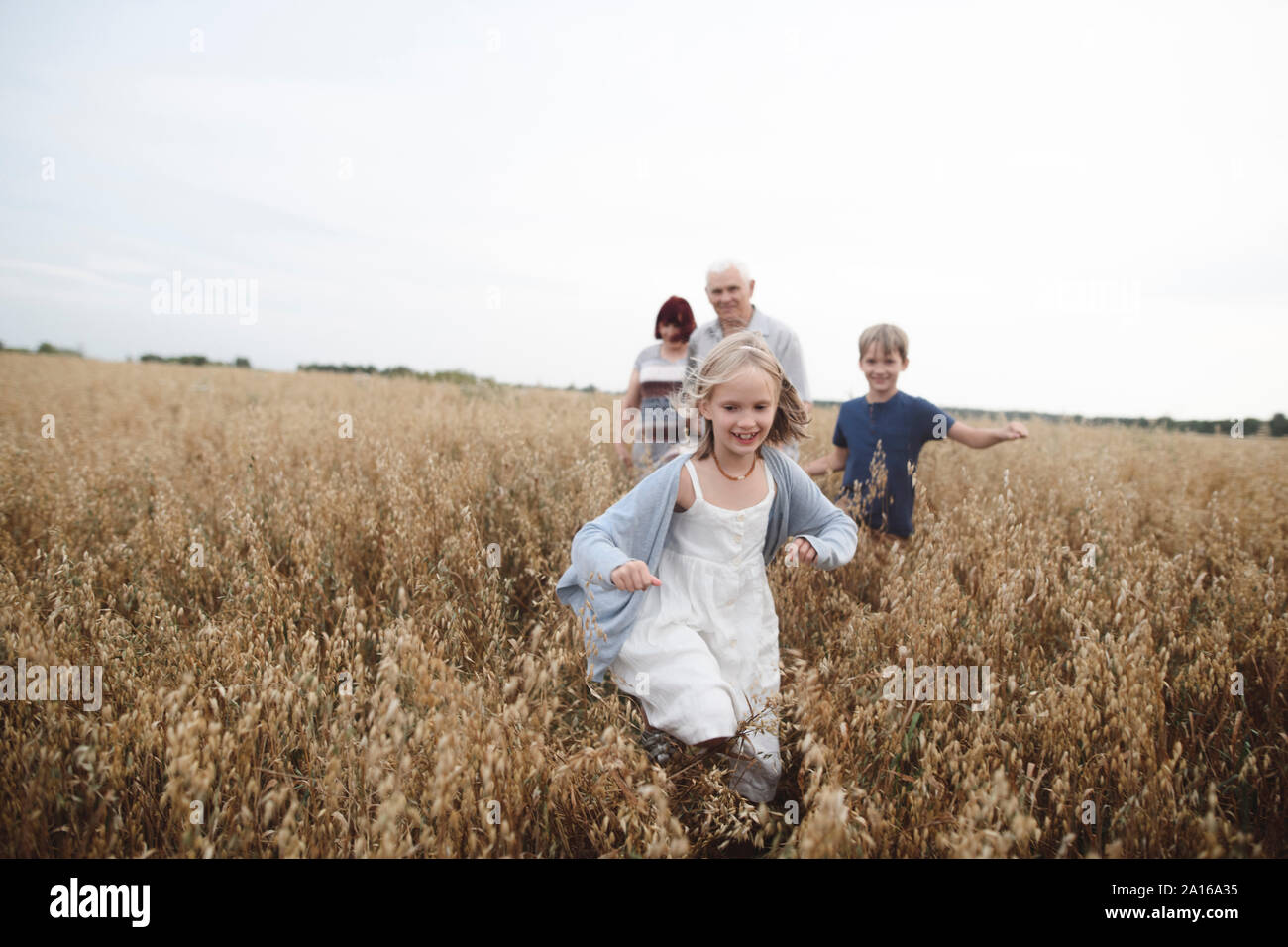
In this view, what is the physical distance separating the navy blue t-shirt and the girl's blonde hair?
119 cm

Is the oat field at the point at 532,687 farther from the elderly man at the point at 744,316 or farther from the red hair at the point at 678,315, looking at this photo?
the red hair at the point at 678,315

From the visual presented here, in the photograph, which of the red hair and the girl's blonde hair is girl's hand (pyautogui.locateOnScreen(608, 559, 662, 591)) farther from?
the red hair

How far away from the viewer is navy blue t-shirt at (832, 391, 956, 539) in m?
3.33

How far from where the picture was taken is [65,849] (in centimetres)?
143

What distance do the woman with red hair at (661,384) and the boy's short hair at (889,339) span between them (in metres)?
1.57

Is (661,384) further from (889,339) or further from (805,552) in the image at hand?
(805,552)

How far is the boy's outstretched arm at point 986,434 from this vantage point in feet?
9.29

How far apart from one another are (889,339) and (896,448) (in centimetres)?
62

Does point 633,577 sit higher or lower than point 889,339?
lower

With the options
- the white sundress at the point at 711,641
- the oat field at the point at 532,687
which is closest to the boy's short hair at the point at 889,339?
the oat field at the point at 532,687

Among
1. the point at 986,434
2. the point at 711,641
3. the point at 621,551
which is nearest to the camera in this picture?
the point at 621,551

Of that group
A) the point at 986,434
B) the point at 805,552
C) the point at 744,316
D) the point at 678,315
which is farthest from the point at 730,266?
the point at 805,552

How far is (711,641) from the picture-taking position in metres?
2.02
